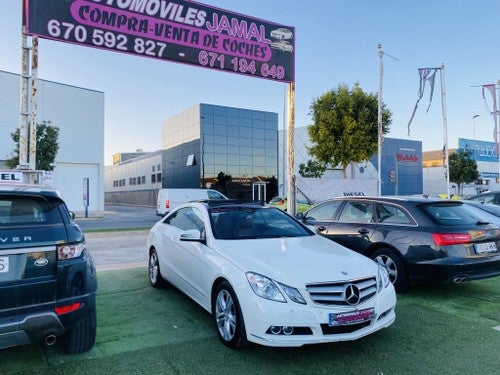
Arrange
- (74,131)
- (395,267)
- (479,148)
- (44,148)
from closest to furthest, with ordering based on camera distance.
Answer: (395,267) < (44,148) < (74,131) < (479,148)

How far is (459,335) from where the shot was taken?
14.2 feet

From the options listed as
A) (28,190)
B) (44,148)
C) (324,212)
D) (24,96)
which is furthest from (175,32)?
(44,148)

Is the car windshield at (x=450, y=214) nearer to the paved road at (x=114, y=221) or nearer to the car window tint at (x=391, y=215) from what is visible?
the car window tint at (x=391, y=215)

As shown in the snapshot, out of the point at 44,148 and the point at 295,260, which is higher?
the point at 44,148

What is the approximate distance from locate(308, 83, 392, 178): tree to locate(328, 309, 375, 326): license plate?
22.6 metres

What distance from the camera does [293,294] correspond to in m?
3.52

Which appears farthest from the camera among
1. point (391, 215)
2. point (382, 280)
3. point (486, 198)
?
point (486, 198)

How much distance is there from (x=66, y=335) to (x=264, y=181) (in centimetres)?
3949

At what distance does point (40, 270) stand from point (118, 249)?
8139 millimetres

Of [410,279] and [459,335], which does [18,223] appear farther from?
[410,279]

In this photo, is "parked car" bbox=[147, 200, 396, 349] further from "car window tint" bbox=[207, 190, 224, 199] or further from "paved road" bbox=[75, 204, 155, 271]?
"car window tint" bbox=[207, 190, 224, 199]

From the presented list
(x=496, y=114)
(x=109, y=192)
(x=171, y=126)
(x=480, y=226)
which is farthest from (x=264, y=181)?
(x=109, y=192)

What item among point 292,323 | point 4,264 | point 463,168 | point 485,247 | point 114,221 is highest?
point 463,168

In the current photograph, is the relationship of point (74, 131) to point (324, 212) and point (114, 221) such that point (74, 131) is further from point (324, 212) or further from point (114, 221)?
point (324, 212)
